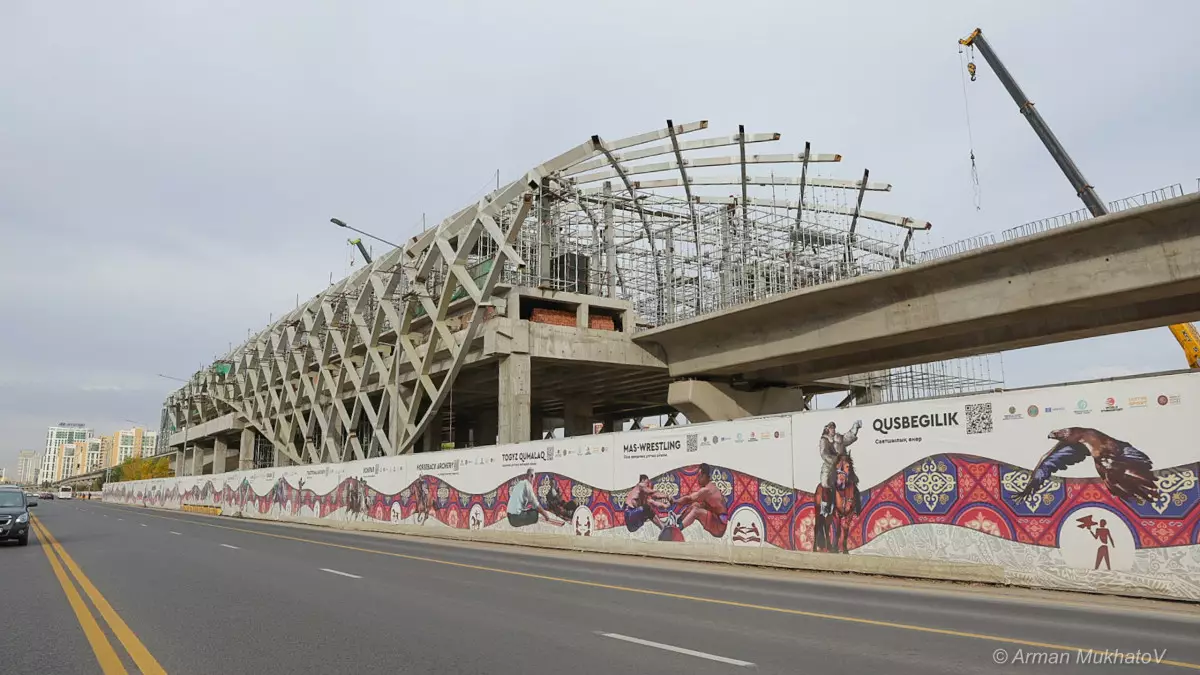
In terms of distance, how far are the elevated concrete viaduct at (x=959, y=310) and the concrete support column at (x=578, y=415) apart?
13.1m

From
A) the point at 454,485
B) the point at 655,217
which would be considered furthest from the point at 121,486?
the point at 454,485

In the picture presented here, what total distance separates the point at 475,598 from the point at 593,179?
112 ft

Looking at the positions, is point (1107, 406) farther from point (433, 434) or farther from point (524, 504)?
point (433, 434)

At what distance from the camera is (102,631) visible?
329 inches

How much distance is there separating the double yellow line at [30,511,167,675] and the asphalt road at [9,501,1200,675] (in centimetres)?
6

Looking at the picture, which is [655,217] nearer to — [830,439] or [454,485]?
[454,485]

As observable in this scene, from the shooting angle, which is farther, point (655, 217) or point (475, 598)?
point (655, 217)

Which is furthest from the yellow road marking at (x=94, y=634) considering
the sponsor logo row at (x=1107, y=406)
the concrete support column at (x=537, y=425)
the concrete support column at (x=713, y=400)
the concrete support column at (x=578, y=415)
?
the concrete support column at (x=537, y=425)

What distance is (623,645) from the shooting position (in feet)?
24.7

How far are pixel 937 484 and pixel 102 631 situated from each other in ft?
42.2

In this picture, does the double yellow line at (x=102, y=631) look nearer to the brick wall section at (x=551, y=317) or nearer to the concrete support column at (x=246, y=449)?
the brick wall section at (x=551, y=317)

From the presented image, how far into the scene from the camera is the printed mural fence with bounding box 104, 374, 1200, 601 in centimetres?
1193

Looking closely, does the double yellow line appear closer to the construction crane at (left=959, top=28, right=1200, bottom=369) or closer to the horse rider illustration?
the horse rider illustration

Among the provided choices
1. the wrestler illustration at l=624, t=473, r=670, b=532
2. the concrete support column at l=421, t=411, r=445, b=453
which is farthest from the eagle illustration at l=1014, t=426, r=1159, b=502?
the concrete support column at l=421, t=411, r=445, b=453
